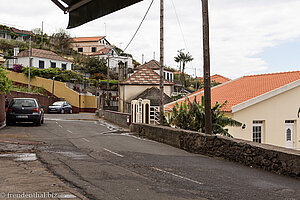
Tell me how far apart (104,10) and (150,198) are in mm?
3138

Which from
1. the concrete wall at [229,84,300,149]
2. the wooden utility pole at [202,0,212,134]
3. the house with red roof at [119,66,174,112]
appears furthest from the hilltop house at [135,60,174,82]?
the wooden utility pole at [202,0,212,134]

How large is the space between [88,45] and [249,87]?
2947 inches

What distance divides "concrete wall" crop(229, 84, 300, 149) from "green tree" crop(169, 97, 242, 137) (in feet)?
21.2

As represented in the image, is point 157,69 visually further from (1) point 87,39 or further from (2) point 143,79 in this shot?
(1) point 87,39

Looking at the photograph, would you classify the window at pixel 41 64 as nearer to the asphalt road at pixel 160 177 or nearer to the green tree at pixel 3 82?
the green tree at pixel 3 82

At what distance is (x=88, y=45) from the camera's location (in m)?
95.0

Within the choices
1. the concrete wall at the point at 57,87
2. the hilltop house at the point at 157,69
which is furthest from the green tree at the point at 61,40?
the concrete wall at the point at 57,87

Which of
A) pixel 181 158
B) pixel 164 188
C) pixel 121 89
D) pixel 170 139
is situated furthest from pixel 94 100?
pixel 164 188

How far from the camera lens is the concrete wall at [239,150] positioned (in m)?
8.61

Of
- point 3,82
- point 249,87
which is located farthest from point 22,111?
point 249,87

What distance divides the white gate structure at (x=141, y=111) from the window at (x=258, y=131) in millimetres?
6848

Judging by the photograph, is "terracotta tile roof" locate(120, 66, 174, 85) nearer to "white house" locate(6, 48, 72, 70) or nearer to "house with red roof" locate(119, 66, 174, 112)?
"house with red roof" locate(119, 66, 174, 112)

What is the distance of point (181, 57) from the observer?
77.9 meters

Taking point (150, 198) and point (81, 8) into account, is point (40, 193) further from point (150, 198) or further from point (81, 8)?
point (81, 8)
